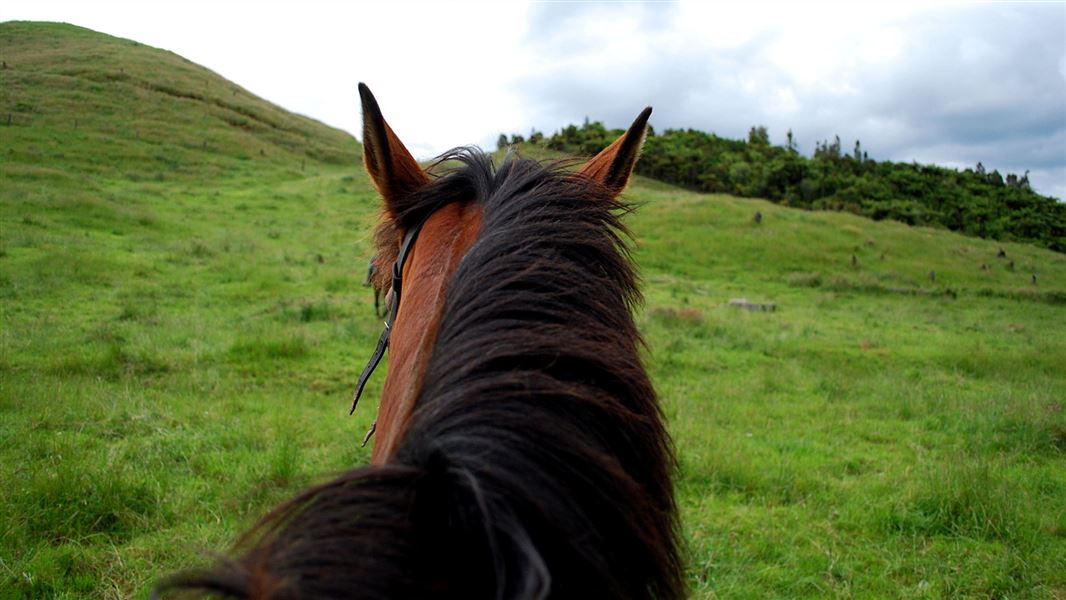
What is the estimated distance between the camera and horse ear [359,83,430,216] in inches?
75.3

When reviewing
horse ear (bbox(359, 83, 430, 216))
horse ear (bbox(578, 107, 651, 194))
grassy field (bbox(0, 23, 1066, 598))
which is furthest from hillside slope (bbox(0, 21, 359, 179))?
horse ear (bbox(578, 107, 651, 194))

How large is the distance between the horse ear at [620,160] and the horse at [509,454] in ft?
0.96

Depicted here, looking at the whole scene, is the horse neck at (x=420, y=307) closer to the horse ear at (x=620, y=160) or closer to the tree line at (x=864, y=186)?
the horse ear at (x=620, y=160)

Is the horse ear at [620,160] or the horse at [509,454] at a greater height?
the horse ear at [620,160]

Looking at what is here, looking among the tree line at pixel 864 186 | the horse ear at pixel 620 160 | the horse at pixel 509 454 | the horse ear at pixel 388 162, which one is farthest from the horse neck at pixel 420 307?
the tree line at pixel 864 186

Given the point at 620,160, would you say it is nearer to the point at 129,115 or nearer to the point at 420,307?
the point at 420,307

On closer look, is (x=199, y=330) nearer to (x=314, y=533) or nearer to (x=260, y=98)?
(x=314, y=533)

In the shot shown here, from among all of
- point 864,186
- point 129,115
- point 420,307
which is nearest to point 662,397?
point 420,307

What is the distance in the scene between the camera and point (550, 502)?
31.7 inches

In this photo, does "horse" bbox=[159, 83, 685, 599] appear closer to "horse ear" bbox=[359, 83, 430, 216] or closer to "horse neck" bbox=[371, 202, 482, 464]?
"horse neck" bbox=[371, 202, 482, 464]

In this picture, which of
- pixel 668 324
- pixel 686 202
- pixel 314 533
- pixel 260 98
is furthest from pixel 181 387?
pixel 260 98

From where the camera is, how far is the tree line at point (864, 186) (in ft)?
130

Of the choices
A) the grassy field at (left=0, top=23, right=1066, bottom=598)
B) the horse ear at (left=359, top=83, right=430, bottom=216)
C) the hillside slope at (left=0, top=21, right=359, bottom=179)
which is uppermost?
the hillside slope at (left=0, top=21, right=359, bottom=179)

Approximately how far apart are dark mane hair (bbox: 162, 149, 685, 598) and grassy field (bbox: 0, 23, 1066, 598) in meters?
0.28
